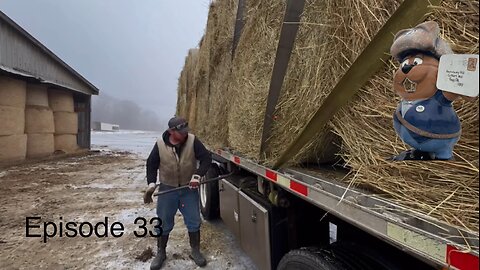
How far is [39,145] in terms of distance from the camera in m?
14.8

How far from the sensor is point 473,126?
4.19 ft

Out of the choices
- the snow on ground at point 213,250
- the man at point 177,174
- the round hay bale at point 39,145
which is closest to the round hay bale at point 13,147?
the round hay bale at point 39,145

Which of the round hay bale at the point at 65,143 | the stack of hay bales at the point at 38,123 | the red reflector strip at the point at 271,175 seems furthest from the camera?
the round hay bale at the point at 65,143

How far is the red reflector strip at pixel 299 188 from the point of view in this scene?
232cm

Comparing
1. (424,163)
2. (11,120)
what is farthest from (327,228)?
(11,120)

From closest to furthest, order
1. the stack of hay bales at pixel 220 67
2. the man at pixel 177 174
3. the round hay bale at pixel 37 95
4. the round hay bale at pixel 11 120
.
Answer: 1. the man at pixel 177 174
2. the stack of hay bales at pixel 220 67
3. the round hay bale at pixel 11 120
4. the round hay bale at pixel 37 95

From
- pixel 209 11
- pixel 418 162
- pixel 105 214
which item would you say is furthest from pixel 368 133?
pixel 105 214

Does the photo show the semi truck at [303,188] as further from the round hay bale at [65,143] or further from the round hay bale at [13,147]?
the round hay bale at [65,143]

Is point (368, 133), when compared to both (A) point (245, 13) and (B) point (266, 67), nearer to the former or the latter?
(B) point (266, 67)

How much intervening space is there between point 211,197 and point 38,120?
11.5 metres

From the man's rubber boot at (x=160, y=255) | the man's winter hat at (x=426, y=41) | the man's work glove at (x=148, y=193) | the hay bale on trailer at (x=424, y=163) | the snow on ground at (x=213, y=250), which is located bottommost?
the snow on ground at (x=213, y=250)

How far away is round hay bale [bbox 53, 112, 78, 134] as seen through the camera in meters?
16.8

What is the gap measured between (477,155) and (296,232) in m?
2.15

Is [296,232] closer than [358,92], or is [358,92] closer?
[358,92]
